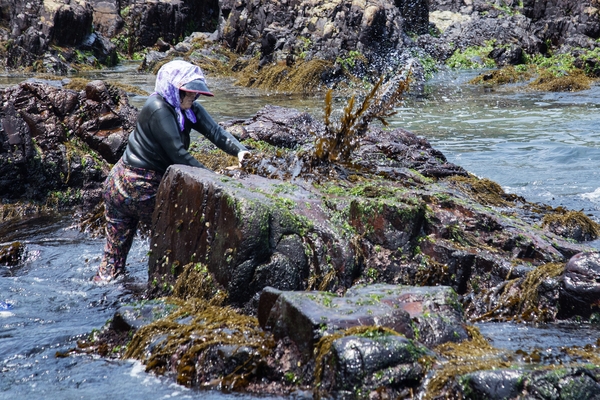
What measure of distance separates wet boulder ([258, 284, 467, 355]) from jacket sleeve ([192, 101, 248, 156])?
2041 millimetres

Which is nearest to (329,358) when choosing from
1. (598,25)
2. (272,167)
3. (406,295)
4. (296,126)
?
(406,295)

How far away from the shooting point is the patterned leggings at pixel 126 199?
5.77 m

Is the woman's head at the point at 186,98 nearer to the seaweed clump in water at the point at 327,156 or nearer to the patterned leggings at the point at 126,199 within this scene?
the patterned leggings at the point at 126,199

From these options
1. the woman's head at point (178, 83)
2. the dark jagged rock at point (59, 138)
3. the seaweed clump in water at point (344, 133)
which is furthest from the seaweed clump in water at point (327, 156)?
the dark jagged rock at point (59, 138)

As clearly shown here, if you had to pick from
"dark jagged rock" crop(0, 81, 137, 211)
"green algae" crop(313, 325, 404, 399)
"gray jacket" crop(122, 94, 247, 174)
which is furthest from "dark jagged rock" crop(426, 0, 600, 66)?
"green algae" crop(313, 325, 404, 399)

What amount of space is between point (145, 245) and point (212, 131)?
2.16 metres

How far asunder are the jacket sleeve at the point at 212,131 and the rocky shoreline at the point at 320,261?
0.24 meters

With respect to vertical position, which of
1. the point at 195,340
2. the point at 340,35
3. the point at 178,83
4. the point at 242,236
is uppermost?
the point at 340,35

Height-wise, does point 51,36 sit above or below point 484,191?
above

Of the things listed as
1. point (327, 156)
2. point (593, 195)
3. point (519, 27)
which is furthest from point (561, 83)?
point (327, 156)

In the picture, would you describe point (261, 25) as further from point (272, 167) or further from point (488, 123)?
point (272, 167)

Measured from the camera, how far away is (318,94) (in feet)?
70.2

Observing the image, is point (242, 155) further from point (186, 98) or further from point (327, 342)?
point (327, 342)

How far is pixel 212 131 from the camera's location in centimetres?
602
